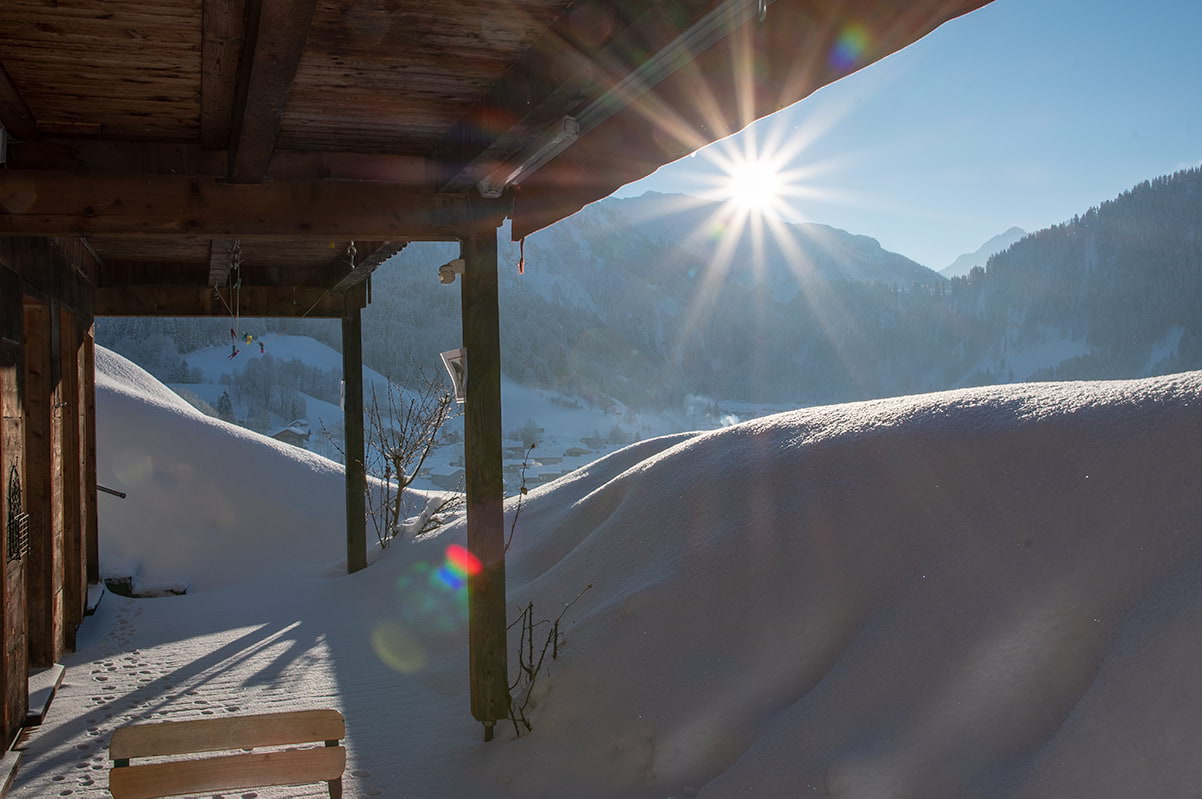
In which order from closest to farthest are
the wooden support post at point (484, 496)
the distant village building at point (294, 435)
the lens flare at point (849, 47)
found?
the lens flare at point (849, 47) → the wooden support post at point (484, 496) → the distant village building at point (294, 435)

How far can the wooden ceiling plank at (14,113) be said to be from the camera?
148 inches

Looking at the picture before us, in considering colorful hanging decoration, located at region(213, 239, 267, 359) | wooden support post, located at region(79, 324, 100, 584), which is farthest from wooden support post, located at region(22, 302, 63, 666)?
wooden support post, located at region(79, 324, 100, 584)

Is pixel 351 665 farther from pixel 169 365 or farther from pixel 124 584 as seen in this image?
pixel 169 365

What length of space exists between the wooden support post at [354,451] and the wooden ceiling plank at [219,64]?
6226 mm

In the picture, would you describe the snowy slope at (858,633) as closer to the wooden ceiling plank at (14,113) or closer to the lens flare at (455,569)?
the lens flare at (455,569)

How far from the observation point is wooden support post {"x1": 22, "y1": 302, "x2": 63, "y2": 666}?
20.5 ft

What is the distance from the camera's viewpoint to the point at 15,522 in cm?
530

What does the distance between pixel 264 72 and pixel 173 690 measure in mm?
4847

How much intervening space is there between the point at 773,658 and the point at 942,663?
86 centimetres

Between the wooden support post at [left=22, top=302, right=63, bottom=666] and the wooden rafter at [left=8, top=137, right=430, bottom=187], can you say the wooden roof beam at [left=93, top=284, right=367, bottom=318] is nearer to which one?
the wooden support post at [left=22, top=302, right=63, bottom=666]

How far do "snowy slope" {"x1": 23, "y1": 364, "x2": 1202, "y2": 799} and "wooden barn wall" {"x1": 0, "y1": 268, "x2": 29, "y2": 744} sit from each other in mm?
406

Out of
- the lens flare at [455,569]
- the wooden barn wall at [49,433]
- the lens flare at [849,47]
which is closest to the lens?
the lens flare at [849,47]

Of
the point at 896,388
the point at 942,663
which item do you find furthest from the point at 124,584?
the point at 896,388

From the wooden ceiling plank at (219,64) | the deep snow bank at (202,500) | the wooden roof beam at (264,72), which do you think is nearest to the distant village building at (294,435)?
the deep snow bank at (202,500)
